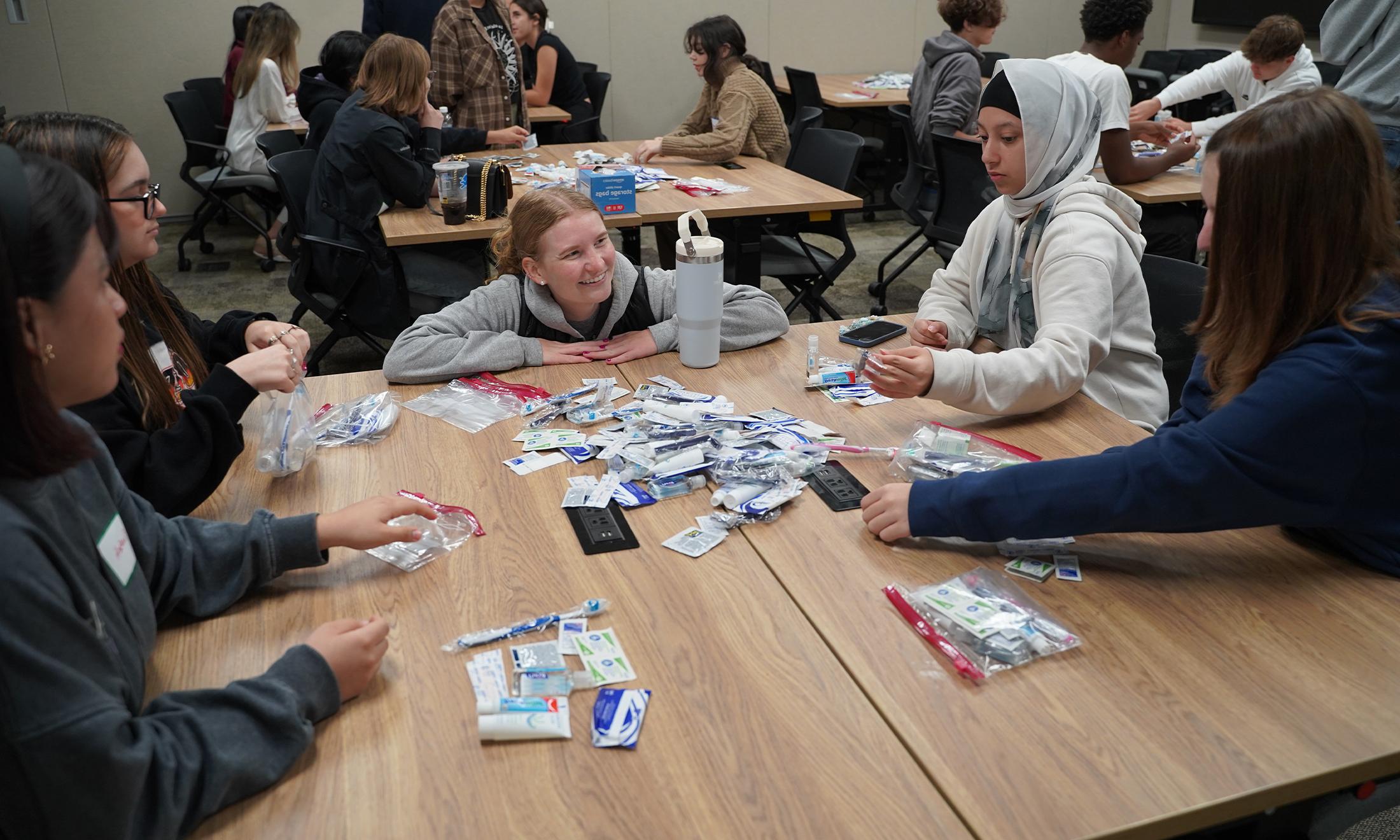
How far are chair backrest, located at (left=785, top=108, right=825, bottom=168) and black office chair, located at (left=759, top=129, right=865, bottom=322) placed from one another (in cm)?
5

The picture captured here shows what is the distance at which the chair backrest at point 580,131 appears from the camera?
581 cm

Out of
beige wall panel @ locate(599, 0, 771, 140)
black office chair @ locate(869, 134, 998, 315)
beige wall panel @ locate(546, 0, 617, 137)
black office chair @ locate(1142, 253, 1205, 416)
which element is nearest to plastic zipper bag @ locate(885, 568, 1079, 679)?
black office chair @ locate(1142, 253, 1205, 416)

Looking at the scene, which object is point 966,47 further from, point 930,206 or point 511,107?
point 511,107

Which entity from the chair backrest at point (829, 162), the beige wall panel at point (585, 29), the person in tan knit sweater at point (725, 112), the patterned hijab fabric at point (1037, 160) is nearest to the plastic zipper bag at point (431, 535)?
the patterned hijab fabric at point (1037, 160)

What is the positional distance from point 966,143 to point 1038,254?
2152mm

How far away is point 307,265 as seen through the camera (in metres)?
3.60

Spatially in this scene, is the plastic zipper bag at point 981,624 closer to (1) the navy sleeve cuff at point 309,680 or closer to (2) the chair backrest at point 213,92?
(1) the navy sleeve cuff at point 309,680

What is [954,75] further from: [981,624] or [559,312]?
[981,624]

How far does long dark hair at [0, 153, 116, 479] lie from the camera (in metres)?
0.80

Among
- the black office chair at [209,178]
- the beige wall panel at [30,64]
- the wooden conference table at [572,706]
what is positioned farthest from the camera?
the beige wall panel at [30,64]

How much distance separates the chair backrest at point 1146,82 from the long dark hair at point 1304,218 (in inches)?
211

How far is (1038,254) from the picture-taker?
6.61ft

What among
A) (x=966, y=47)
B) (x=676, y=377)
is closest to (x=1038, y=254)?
(x=676, y=377)

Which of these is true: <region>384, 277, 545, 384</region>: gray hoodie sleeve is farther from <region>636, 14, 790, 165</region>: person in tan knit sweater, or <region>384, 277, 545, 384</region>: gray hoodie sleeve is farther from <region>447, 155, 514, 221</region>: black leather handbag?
<region>636, 14, 790, 165</region>: person in tan knit sweater
